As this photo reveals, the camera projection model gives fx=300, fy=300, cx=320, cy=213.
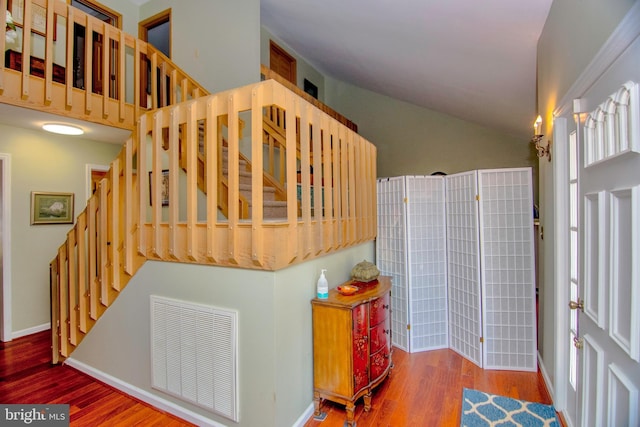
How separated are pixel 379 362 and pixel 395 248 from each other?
4.43 feet

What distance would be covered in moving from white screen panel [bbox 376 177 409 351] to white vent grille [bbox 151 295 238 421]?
2033 millimetres

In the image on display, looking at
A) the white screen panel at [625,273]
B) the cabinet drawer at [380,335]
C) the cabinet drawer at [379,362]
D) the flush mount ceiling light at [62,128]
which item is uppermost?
the flush mount ceiling light at [62,128]

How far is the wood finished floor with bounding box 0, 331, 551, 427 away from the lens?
7.40 ft

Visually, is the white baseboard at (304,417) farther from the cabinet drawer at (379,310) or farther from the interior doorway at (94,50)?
the interior doorway at (94,50)

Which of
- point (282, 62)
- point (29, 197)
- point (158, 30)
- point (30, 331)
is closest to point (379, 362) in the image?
point (30, 331)

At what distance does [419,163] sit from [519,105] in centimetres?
255

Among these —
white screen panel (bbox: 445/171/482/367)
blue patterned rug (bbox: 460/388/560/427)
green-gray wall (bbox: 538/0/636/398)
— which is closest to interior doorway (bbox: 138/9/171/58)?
white screen panel (bbox: 445/171/482/367)

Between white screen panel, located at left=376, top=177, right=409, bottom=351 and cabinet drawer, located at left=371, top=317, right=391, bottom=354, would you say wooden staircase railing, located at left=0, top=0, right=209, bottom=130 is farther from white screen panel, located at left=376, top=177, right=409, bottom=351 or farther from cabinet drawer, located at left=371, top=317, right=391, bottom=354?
cabinet drawer, located at left=371, top=317, right=391, bottom=354

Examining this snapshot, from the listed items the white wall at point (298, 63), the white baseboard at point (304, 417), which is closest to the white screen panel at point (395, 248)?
the white baseboard at point (304, 417)

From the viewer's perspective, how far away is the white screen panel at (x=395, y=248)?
3387 mm

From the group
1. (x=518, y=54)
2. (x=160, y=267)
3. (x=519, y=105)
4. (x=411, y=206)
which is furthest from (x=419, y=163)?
(x=160, y=267)

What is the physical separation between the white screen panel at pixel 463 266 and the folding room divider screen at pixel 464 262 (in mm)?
10

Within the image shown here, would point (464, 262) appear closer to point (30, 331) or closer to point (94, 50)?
point (30, 331)

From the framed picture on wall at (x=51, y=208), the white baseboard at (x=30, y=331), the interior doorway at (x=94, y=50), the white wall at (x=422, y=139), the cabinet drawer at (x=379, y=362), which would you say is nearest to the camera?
the cabinet drawer at (x=379, y=362)
